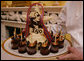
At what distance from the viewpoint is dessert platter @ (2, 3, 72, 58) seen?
70cm

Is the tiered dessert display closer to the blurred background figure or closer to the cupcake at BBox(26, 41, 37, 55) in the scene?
the cupcake at BBox(26, 41, 37, 55)

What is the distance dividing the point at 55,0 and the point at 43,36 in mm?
1226

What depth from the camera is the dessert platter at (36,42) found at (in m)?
0.70

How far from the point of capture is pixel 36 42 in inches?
29.3

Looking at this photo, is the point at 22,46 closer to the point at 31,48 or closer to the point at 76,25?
the point at 31,48

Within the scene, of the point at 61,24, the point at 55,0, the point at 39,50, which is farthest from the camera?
the point at 55,0

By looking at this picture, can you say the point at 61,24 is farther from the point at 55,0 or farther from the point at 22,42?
the point at 55,0

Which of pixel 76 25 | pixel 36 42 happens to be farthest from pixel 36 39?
pixel 76 25

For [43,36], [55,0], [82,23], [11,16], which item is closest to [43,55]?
[43,36]

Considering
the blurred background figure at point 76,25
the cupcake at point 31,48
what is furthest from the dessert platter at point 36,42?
the blurred background figure at point 76,25

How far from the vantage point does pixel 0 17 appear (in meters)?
2.44

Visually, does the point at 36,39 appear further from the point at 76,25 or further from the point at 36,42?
the point at 76,25

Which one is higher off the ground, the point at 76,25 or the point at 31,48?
the point at 76,25

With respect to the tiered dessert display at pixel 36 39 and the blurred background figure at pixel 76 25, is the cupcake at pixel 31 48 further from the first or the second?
the blurred background figure at pixel 76 25
